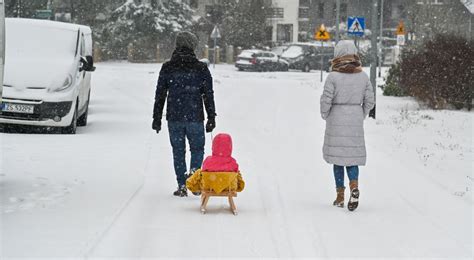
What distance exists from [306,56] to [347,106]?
4772 cm

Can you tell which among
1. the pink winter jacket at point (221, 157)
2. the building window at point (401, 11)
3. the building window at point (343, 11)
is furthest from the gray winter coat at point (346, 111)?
the building window at point (343, 11)

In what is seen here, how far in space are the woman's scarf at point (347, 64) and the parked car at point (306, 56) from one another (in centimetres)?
4738

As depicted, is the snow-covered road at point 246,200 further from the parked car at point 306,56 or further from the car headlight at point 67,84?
the parked car at point 306,56

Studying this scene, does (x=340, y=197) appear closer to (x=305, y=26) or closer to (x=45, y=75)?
(x=45, y=75)

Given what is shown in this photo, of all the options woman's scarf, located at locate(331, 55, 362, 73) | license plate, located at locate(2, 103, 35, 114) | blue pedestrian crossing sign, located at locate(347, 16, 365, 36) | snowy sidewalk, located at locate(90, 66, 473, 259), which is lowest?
snowy sidewalk, located at locate(90, 66, 473, 259)

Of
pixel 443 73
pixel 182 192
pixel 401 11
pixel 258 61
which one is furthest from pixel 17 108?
pixel 401 11

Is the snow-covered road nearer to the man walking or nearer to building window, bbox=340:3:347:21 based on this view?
the man walking

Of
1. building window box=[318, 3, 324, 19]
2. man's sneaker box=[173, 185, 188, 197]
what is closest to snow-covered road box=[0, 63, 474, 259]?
man's sneaker box=[173, 185, 188, 197]

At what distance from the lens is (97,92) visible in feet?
91.2

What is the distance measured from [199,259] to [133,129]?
33.4 ft

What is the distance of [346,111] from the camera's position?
28.9ft

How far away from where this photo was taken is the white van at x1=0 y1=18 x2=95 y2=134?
49.2 ft

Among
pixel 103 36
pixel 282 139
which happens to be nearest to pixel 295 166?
pixel 282 139

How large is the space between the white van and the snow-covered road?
1.40 ft
